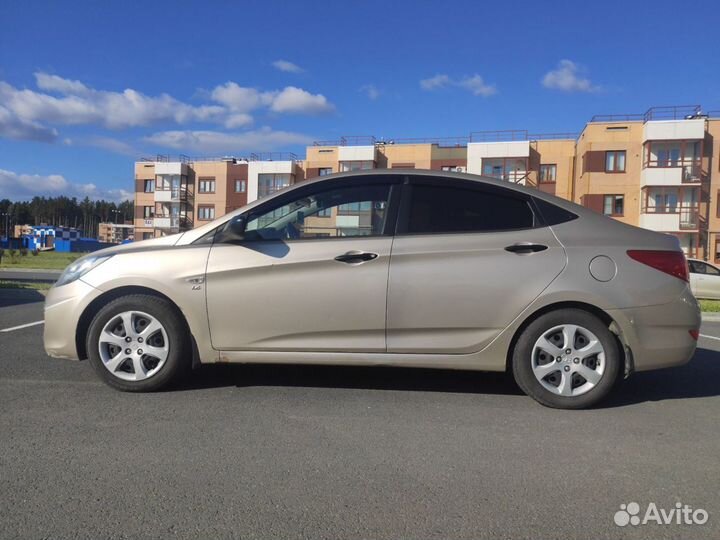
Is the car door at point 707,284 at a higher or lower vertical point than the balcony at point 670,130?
lower

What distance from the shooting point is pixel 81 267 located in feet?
14.9

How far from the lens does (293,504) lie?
110 inches

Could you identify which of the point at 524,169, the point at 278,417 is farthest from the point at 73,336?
the point at 524,169

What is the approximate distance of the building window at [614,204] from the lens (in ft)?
147

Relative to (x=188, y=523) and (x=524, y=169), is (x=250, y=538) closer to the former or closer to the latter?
(x=188, y=523)

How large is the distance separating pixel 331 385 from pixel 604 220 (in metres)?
2.53

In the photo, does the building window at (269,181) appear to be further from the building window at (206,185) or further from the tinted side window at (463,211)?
the tinted side window at (463,211)

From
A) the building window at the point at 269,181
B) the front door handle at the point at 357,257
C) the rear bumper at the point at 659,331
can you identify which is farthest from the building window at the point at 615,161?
the front door handle at the point at 357,257

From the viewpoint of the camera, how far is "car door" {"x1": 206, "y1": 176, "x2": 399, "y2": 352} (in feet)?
14.1

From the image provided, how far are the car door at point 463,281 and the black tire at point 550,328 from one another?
7.6 inches

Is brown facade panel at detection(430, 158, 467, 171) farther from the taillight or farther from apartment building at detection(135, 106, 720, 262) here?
the taillight

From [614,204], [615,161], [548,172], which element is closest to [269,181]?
[548,172]

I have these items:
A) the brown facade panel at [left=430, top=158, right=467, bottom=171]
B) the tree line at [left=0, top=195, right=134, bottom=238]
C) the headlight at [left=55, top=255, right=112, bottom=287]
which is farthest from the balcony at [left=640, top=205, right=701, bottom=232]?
the tree line at [left=0, top=195, right=134, bottom=238]

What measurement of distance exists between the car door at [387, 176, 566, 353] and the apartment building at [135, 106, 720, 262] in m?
40.8
